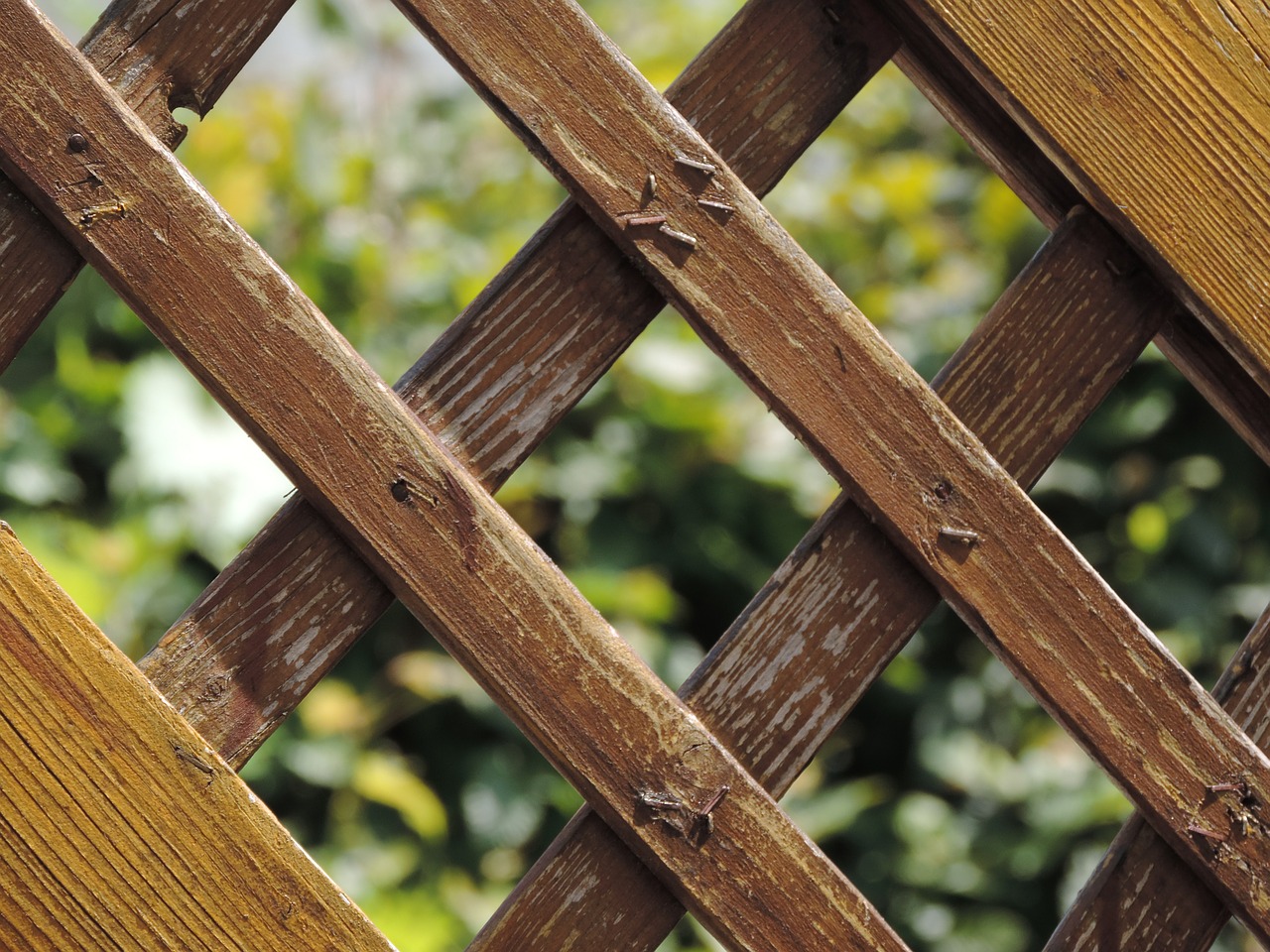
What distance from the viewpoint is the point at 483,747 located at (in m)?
2.21

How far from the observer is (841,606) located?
2.73 ft

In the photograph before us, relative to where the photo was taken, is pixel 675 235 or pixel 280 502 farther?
pixel 280 502

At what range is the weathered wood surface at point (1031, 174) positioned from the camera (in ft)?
2.73

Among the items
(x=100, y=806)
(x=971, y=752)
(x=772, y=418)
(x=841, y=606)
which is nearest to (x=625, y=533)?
(x=772, y=418)

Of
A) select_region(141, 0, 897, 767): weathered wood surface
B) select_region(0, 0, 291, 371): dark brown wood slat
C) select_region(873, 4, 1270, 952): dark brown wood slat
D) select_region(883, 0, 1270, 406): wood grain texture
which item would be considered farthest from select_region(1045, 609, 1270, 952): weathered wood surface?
select_region(0, 0, 291, 371): dark brown wood slat

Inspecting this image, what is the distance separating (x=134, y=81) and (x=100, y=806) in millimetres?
490

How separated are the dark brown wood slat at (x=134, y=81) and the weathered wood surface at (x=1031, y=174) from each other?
1.59 ft

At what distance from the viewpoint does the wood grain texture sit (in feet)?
2.56

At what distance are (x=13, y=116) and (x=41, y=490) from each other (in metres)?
1.55

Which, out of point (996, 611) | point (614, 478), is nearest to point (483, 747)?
point (614, 478)

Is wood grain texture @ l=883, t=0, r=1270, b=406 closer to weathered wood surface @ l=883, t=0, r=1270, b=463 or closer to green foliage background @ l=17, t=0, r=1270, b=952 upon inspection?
weathered wood surface @ l=883, t=0, r=1270, b=463

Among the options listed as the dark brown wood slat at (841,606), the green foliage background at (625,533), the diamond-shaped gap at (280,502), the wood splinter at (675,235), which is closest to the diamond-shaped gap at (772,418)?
the green foliage background at (625,533)

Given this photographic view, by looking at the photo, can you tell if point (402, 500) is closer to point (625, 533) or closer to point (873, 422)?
point (873, 422)

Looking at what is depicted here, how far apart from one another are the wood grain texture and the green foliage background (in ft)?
4.60
